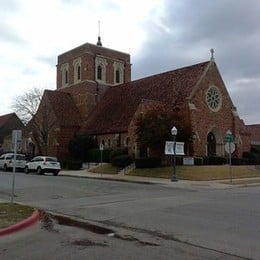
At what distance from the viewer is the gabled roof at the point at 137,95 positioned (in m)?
48.0

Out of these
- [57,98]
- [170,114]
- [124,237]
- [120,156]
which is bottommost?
[124,237]

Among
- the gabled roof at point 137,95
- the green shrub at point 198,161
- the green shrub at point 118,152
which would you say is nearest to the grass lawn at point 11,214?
the green shrub at point 118,152

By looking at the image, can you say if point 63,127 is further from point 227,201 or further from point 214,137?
point 227,201

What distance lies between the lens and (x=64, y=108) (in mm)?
60656

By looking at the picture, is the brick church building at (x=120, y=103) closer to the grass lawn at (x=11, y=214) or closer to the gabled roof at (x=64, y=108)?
the gabled roof at (x=64, y=108)

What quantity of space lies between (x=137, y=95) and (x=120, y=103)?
2872mm

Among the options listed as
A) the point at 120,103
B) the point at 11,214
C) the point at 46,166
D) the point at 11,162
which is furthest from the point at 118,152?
the point at 11,214

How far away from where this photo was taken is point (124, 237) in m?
10.3

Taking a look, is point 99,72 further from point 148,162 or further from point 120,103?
point 148,162

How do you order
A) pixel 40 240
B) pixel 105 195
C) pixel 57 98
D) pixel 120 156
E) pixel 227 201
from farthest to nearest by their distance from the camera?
pixel 57 98, pixel 120 156, pixel 105 195, pixel 227 201, pixel 40 240

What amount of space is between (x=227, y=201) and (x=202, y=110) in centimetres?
3044

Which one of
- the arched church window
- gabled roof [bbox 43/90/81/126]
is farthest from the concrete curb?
the arched church window

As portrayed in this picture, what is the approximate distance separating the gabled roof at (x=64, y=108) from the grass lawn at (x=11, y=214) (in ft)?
143

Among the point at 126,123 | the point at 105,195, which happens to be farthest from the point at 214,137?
the point at 105,195
